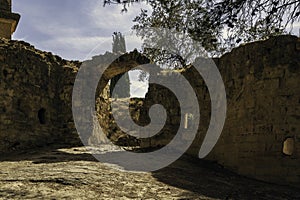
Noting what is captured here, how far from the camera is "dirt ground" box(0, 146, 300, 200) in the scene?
5336 millimetres

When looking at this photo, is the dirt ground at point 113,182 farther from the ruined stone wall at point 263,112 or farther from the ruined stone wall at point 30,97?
the ruined stone wall at point 30,97

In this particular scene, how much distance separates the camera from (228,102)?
859 centimetres

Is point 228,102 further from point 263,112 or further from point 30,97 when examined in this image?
point 30,97

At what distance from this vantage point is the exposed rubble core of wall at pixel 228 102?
23.8ft

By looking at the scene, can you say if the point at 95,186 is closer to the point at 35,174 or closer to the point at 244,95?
the point at 35,174

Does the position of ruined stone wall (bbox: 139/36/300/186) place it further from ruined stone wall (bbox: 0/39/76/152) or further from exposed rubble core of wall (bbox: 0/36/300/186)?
ruined stone wall (bbox: 0/39/76/152)

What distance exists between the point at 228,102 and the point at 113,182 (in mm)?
3703

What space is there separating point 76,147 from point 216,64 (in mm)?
4906

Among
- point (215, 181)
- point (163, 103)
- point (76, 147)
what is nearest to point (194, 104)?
point (163, 103)

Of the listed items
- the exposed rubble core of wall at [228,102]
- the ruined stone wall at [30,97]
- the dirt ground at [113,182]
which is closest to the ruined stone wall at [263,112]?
the exposed rubble core of wall at [228,102]

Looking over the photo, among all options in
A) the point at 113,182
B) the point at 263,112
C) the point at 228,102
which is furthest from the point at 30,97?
the point at 263,112

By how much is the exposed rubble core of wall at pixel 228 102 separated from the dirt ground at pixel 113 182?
0.53 meters

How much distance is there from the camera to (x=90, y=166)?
7.39 m

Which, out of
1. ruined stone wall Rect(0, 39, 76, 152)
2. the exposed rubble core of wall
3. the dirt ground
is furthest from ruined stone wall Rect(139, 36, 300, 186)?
ruined stone wall Rect(0, 39, 76, 152)
